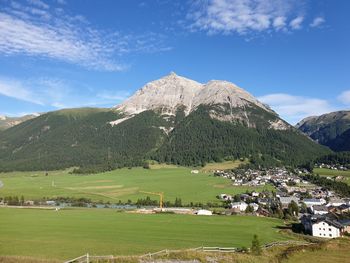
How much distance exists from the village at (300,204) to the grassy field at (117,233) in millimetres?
9382

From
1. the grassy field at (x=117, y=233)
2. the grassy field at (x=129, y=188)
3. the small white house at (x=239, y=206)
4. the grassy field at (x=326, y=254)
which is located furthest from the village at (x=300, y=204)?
the grassy field at (x=326, y=254)

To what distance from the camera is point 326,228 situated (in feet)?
260

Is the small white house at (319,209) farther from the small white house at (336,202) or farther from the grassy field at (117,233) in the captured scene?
the grassy field at (117,233)

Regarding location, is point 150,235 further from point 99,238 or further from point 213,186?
point 213,186

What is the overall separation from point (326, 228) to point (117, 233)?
4418 centimetres

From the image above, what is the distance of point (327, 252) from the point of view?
141ft

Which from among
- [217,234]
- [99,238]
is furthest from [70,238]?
[217,234]

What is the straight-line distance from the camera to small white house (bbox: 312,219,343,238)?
7906cm

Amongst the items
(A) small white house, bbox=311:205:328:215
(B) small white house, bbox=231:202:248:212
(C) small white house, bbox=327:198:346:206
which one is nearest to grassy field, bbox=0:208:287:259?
(A) small white house, bbox=311:205:328:215

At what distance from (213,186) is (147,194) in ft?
107

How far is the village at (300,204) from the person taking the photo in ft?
264

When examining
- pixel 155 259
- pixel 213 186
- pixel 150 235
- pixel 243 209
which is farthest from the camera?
pixel 213 186

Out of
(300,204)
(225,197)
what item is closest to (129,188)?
(225,197)

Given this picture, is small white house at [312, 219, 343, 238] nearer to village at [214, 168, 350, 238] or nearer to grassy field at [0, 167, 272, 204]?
village at [214, 168, 350, 238]
